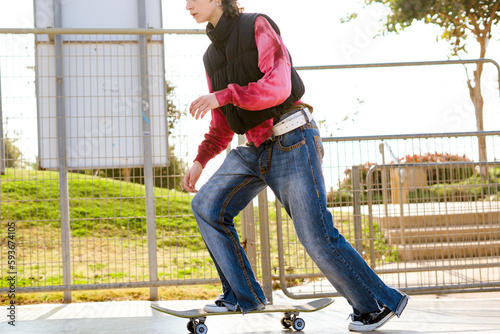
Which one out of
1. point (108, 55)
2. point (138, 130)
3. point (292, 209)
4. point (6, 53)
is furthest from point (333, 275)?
point (6, 53)

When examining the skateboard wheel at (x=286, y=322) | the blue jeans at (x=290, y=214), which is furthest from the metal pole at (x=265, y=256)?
the blue jeans at (x=290, y=214)

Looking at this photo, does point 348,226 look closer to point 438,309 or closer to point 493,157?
point 438,309

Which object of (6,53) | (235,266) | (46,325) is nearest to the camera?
(235,266)

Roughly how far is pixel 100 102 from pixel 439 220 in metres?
2.89

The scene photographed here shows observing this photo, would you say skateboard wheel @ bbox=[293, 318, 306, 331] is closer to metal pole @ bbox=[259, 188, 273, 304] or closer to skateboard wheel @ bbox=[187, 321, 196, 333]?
skateboard wheel @ bbox=[187, 321, 196, 333]

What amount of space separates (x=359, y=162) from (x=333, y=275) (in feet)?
5.95

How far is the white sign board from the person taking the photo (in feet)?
15.1

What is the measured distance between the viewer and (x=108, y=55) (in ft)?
15.5

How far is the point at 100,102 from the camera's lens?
15.3 ft

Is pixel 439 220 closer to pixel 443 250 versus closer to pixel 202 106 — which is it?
pixel 443 250

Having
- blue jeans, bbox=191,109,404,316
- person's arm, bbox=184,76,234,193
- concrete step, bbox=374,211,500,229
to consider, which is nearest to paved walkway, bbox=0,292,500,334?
blue jeans, bbox=191,109,404,316

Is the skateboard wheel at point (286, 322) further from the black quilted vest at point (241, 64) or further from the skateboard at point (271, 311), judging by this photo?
the black quilted vest at point (241, 64)

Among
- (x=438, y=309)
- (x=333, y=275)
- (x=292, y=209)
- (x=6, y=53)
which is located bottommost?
(x=438, y=309)

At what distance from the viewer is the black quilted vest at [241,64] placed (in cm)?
290
